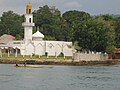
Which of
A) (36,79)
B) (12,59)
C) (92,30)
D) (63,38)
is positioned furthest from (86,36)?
(36,79)

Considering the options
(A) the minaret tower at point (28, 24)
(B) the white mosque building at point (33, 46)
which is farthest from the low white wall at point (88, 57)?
(A) the minaret tower at point (28, 24)

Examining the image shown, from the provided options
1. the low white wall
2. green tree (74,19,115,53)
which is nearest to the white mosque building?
green tree (74,19,115,53)

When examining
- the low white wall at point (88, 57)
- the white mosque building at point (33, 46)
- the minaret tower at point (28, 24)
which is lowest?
the low white wall at point (88, 57)

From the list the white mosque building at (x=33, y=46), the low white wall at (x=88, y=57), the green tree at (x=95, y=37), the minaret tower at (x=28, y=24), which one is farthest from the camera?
the minaret tower at (x=28, y=24)

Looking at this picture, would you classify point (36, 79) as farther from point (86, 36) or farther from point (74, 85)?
point (86, 36)

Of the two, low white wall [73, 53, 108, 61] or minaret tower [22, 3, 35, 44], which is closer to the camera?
low white wall [73, 53, 108, 61]

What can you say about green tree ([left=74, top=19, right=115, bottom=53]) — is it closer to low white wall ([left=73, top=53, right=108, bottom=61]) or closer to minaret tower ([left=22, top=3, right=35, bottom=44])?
low white wall ([left=73, top=53, right=108, bottom=61])

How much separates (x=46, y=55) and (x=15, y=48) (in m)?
8.18

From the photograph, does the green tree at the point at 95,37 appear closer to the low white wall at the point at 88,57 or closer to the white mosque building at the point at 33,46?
the low white wall at the point at 88,57

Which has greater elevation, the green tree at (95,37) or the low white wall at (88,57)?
the green tree at (95,37)

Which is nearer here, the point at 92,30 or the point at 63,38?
the point at 92,30

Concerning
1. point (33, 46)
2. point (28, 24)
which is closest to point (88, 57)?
point (33, 46)

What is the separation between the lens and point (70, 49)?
14450 cm

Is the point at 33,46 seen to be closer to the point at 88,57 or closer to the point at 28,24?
the point at 28,24
